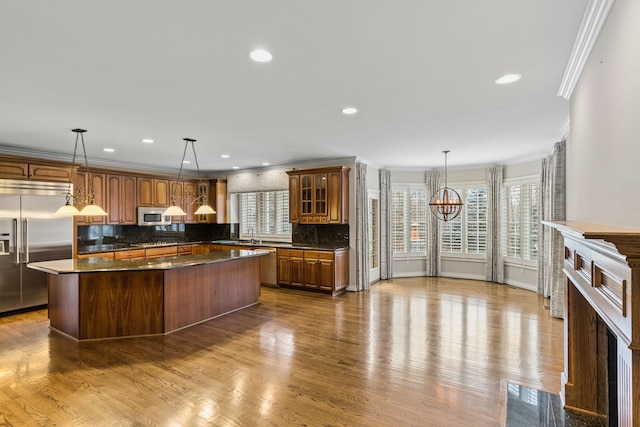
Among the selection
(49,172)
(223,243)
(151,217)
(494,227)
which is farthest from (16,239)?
(494,227)

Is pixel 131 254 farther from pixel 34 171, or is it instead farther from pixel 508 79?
pixel 508 79

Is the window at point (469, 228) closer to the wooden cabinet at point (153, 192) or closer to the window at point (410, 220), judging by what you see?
the window at point (410, 220)

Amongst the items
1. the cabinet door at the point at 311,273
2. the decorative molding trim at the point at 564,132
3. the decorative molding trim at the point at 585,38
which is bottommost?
the cabinet door at the point at 311,273

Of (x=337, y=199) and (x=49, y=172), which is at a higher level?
(x=49, y=172)

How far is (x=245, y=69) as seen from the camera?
2.64m

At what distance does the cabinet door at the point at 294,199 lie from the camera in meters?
7.08

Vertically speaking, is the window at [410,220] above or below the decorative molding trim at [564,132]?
below

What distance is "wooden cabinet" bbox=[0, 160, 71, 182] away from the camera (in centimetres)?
509

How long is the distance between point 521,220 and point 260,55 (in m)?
6.67

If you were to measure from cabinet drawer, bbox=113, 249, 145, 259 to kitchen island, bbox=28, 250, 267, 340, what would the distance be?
6.17ft

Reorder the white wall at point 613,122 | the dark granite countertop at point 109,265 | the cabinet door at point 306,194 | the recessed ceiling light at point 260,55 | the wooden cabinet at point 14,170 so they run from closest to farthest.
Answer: the white wall at point 613,122 → the recessed ceiling light at point 260,55 → the dark granite countertop at point 109,265 → the wooden cabinet at point 14,170 → the cabinet door at point 306,194

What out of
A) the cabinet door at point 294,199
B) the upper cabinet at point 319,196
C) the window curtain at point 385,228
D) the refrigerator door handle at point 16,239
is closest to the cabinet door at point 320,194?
the upper cabinet at point 319,196

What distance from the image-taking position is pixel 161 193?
7812 millimetres

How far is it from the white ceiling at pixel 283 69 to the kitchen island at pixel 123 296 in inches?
70.8
